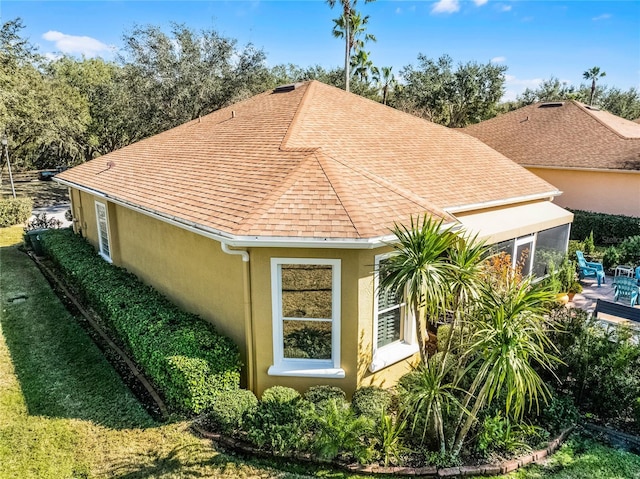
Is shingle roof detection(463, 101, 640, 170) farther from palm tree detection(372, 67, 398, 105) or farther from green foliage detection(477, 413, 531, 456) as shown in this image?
green foliage detection(477, 413, 531, 456)

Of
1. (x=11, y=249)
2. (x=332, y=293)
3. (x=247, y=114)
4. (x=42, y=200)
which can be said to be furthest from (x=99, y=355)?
(x=42, y=200)

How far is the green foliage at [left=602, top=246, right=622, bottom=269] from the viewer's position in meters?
23.4

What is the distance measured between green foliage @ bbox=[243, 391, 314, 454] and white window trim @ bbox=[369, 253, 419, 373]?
7.85 ft

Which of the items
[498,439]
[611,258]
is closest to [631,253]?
[611,258]

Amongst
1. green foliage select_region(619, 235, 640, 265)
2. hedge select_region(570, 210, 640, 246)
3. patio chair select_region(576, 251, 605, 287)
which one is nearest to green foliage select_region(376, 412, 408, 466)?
patio chair select_region(576, 251, 605, 287)

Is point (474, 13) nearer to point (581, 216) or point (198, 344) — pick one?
point (581, 216)

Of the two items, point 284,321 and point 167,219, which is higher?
point 167,219

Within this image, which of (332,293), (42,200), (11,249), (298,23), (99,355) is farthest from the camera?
(42,200)

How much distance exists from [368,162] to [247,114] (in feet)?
30.0

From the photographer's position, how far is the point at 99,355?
14320 mm

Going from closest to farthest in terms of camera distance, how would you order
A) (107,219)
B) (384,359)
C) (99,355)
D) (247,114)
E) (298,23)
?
(384,359)
(99,355)
(107,219)
(247,114)
(298,23)

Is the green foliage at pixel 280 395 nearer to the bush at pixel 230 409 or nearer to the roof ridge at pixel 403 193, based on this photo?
the bush at pixel 230 409

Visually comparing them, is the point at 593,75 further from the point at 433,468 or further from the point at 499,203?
the point at 433,468

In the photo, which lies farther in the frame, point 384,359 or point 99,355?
point 99,355
